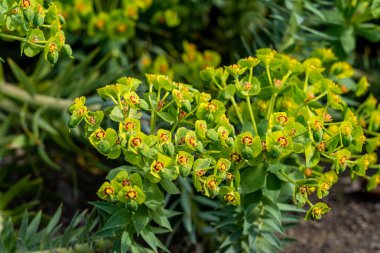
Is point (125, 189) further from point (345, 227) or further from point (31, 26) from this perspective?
point (345, 227)

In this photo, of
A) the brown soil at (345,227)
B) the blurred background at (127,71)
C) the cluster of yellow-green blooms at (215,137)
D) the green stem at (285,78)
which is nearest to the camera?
the cluster of yellow-green blooms at (215,137)

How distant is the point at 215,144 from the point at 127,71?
624mm

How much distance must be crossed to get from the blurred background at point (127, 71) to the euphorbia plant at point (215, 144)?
0.35 metres

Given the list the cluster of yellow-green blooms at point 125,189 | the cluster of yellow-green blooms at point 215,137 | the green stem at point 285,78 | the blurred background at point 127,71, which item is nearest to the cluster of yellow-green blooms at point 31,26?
the cluster of yellow-green blooms at point 215,137

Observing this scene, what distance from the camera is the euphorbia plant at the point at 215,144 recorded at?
43.6 inches

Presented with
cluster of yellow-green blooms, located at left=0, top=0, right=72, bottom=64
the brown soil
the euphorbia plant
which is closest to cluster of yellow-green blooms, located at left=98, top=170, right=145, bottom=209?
the euphorbia plant

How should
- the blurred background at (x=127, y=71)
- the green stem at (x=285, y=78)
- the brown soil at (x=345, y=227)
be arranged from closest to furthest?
the green stem at (x=285, y=78) < the blurred background at (x=127, y=71) < the brown soil at (x=345, y=227)

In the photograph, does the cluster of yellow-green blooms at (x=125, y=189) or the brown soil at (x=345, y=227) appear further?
the brown soil at (x=345, y=227)

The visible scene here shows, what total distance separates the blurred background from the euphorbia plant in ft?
1.15

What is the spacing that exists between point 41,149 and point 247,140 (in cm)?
88

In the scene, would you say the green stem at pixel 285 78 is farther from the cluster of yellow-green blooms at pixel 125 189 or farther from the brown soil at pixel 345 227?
the brown soil at pixel 345 227

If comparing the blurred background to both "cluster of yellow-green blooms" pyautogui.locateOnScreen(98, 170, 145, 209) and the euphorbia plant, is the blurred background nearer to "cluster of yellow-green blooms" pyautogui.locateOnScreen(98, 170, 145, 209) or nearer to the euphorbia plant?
the euphorbia plant

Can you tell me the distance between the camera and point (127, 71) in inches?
68.4

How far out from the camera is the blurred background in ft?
5.53
